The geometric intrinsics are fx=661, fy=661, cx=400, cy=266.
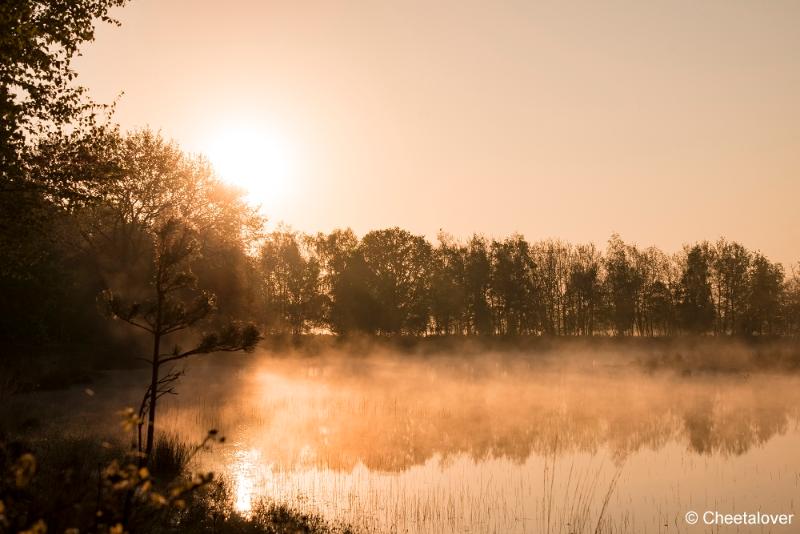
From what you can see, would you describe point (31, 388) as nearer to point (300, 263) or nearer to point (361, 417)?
point (361, 417)

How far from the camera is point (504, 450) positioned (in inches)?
906

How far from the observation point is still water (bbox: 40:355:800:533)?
52.7 feet

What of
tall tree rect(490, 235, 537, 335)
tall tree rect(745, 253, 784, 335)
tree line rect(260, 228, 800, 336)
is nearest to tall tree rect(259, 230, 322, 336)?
tree line rect(260, 228, 800, 336)

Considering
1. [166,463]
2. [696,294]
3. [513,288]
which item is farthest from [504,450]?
[696,294]

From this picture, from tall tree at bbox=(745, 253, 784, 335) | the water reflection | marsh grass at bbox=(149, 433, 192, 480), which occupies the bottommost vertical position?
the water reflection

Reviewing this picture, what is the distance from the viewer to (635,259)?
357 feet

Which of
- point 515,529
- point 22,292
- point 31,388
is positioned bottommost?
point 515,529

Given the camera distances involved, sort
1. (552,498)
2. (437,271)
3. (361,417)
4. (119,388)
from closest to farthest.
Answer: (552,498) → (361,417) → (119,388) → (437,271)

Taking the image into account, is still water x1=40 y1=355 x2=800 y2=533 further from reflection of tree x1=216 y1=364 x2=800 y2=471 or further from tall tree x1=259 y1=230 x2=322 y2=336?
tall tree x1=259 y1=230 x2=322 y2=336

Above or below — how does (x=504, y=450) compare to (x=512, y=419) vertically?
below

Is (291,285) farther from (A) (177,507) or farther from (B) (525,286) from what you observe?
(A) (177,507)

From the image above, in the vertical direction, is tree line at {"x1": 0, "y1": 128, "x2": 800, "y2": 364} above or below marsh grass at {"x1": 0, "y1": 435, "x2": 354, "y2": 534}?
above

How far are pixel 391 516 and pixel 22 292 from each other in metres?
30.5

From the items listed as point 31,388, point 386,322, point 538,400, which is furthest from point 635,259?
point 31,388
